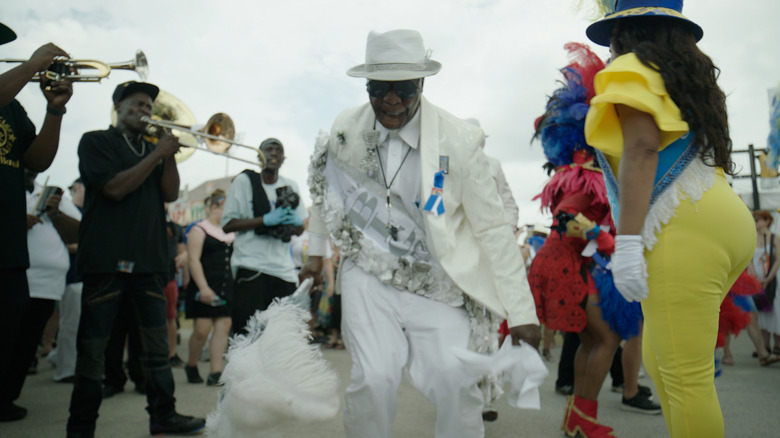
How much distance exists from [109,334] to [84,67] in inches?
72.2

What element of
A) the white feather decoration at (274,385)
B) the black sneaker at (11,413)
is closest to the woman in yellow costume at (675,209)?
the white feather decoration at (274,385)

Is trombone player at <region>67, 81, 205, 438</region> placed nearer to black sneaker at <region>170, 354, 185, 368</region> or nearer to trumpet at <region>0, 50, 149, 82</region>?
trumpet at <region>0, 50, 149, 82</region>

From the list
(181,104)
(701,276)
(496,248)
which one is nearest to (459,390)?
(496,248)

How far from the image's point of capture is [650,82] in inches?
93.0

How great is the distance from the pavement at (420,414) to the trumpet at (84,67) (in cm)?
243

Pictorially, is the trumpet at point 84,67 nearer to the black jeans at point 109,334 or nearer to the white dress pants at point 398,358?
the black jeans at point 109,334

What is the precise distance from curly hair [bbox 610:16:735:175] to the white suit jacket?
886 millimetres

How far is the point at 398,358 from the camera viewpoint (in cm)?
283

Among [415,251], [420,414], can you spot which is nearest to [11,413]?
[420,414]

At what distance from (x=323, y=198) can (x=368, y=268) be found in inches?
22.8

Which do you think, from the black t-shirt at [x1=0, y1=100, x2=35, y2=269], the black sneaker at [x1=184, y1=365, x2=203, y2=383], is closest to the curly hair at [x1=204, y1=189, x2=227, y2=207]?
the black sneaker at [x1=184, y1=365, x2=203, y2=383]

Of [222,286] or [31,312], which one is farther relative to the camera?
[222,286]

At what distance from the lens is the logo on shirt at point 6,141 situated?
3.32 m

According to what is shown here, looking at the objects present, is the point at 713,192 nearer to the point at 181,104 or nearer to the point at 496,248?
the point at 496,248
